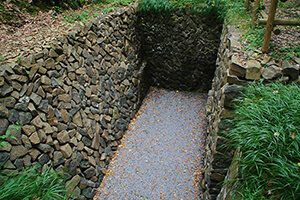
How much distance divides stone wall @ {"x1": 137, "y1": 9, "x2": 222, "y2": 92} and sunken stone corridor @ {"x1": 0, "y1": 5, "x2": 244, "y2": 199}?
0.08 ft

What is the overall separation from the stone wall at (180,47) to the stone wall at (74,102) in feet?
2.42

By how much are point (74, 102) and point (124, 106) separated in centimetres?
145

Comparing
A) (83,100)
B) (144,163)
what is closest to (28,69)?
(83,100)

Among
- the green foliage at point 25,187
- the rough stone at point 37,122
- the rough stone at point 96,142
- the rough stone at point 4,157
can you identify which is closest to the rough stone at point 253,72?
the green foliage at point 25,187

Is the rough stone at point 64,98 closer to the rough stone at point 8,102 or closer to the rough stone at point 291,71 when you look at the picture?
the rough stone at point 8,102

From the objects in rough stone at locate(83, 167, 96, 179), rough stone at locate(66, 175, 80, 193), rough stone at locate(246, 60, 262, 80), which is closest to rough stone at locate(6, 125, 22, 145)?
rough stone at locate(66, 175, 80, 193)

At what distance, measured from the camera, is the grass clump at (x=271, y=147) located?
60.9 inches

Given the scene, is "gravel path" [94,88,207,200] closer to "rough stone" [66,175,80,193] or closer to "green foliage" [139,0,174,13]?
"rough stone" [66,175,80,193]

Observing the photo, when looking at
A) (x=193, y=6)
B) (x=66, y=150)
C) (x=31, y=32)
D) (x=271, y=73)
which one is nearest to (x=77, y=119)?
(x=66, y=150)

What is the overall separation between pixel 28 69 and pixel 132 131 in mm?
2481

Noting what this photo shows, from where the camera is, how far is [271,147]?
5.56ft

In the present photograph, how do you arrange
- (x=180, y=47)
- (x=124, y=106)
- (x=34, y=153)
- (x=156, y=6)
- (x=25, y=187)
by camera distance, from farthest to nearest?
1. (x=180, y=47)
2. (x=156, y=6)
3. (x=124, y=106)
4. (x=34, y=153)
5. (x=25, y=187)

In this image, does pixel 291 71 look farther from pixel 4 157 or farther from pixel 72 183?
pixel 4 157

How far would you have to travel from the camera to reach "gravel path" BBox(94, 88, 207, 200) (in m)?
3.35
